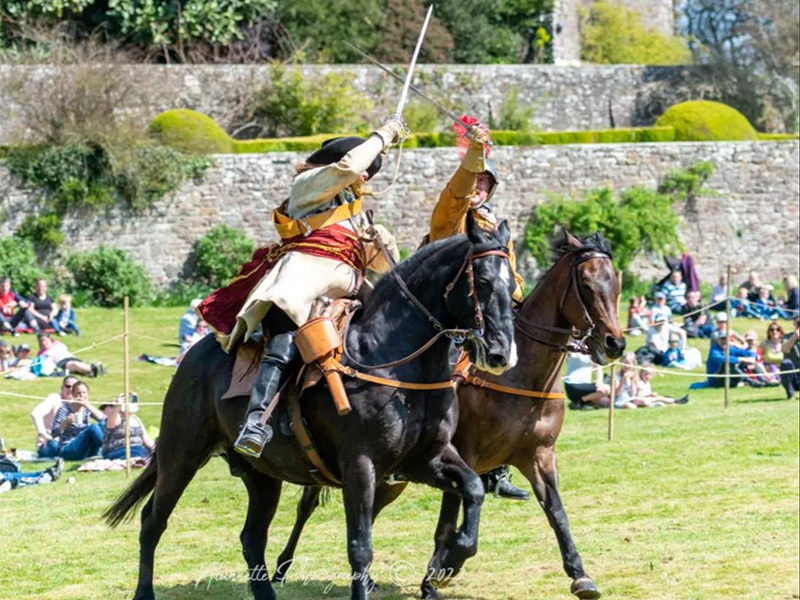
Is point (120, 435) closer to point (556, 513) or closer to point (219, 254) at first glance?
point (556, 513)

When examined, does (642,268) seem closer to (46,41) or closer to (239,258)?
(239,258)

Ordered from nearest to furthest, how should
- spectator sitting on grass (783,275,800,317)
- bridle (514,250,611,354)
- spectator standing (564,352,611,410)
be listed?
bridle (514,250,611,354)
spectator standing (564,352,611,410)
spectator sitting on grass (783,275,800,317)

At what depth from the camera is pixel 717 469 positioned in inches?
568

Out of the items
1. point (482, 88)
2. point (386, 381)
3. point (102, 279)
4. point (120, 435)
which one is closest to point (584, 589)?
point (386, 381)

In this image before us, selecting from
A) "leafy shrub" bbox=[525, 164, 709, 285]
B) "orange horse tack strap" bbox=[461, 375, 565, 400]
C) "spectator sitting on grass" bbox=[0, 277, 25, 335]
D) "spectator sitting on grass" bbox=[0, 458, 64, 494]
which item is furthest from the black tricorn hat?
"leafy shrub" bbox=[525, 164, 709, 285]

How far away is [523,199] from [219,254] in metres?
7.24

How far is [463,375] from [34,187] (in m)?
21.4

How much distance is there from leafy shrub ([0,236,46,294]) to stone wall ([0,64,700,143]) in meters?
4.90

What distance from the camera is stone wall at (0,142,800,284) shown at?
30.0 m

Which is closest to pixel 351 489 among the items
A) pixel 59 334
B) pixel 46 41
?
pixel 59 334

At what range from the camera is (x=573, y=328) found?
9281 millimetres

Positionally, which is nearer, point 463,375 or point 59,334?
point 463,375

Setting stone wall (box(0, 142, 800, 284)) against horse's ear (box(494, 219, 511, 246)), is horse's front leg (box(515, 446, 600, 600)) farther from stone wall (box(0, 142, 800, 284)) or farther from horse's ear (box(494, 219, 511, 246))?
stone wall (box(0, 142, 800, 284))

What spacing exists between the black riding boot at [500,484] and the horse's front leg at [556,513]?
0.90m
